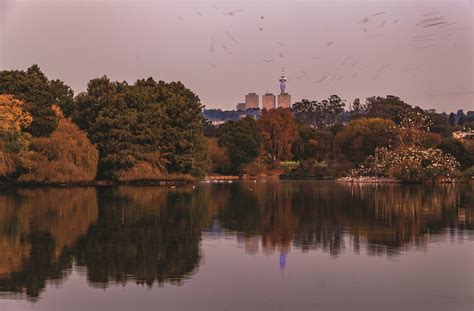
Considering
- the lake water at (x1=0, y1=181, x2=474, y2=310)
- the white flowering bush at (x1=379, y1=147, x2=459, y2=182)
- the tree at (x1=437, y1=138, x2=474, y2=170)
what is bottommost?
the lake water at (x1=0, y1=181, x2=474, y2=310)

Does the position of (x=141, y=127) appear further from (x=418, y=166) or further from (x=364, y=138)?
(x=364, y=138)

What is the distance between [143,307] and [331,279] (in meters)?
5.25

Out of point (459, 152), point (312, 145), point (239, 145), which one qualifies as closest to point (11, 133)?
point (239, 145)

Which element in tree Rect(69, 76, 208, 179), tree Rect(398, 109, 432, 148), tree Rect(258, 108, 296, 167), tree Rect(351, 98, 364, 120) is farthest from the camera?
tree Rect(351, 98, 364, 120)

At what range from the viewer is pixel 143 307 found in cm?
1397

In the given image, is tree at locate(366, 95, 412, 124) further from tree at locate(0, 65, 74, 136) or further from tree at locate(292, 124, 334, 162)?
tree at locate(0, 65, 74, 136)

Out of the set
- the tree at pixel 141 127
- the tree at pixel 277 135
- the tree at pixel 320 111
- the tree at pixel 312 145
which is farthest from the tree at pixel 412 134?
the tree at pixel 320 111

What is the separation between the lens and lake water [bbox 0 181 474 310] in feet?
48.5

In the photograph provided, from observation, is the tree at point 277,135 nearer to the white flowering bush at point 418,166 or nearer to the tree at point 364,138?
the tree at point 364,138

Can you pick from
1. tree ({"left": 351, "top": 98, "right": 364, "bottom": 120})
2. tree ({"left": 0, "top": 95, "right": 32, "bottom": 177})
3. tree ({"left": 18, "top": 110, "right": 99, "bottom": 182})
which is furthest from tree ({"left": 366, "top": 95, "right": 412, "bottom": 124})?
tree ({"left": 0, "top": 95, "right": 32, "bottom": 177})

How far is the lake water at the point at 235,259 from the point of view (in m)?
14.8

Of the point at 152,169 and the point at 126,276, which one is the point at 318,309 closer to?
the point at 126,276

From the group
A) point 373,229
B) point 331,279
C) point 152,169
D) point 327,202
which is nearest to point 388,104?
point 152,169

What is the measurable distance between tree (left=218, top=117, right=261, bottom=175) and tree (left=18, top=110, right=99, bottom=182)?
118 feet
